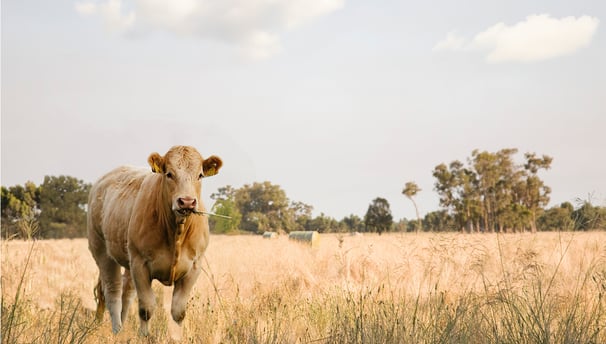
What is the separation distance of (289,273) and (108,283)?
371 centimetres

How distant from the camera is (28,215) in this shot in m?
5.04

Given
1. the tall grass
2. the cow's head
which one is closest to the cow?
the cow's head

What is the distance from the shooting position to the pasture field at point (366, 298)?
14.6 feet

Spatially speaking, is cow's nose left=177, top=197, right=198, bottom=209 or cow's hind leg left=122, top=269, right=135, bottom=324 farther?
cow's hind leg left=122, top=269, right=135, bottom=324

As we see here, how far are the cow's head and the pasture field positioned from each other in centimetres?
93

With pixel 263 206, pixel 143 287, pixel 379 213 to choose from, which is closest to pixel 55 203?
pixel 263 206

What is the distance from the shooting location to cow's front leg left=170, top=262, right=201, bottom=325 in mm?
5855

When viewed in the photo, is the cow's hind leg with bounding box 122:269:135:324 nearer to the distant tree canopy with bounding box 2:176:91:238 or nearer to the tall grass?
the tall grass

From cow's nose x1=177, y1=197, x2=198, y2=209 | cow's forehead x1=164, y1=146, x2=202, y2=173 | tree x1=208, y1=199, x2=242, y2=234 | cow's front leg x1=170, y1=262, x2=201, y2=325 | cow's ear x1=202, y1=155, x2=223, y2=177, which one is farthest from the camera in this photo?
tree x1=208, y1=199, x2=242, y2=234

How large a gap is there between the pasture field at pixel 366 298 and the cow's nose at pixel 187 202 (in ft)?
2.71

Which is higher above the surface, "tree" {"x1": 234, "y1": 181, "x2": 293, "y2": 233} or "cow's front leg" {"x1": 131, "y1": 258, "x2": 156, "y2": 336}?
"tree" {"x1": 234, "y1": 181, "x2": 293, "y2": 233}

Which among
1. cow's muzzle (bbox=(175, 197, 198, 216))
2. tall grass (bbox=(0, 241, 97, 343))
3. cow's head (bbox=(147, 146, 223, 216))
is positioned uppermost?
cow's head (bbox=(147, 146, 223, 216))

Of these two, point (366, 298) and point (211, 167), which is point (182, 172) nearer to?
point (211, 167)

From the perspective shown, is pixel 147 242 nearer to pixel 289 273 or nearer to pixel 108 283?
pixel 108 283
